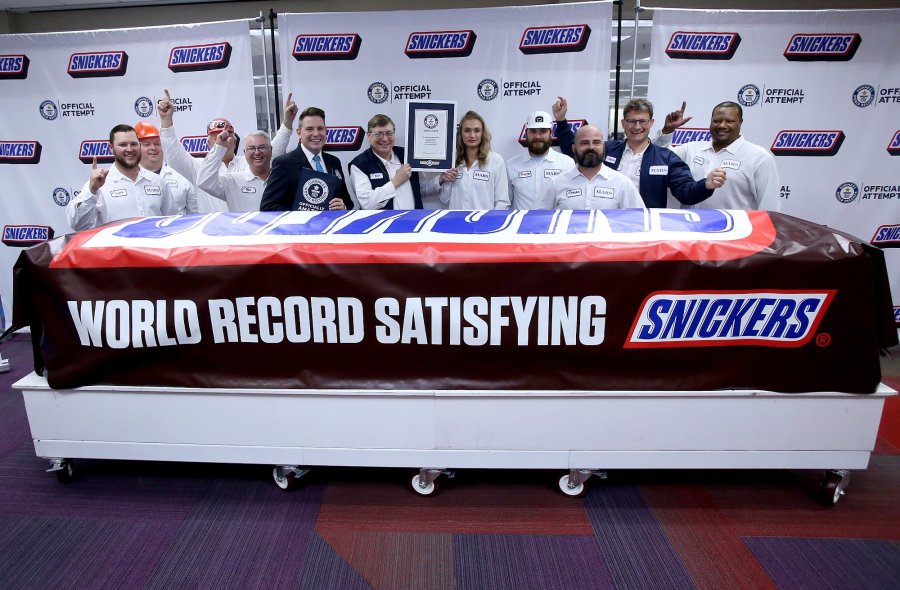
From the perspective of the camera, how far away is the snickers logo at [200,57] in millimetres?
4207

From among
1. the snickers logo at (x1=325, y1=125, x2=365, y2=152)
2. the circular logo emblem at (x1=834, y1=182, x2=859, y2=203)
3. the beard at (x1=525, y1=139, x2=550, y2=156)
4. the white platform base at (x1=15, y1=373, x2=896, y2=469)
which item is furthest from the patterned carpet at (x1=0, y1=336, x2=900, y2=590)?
the snickers logo at (x1=325, y1=125, x2=365, y2=152)

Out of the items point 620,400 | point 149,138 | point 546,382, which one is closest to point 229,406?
point 546,382

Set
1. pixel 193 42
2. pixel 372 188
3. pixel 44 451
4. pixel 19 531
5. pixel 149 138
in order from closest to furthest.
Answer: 1. pixel 19 531
2. pixel 44 451
3. pixel 372 188
4. pixel 149 138
5. pixel 193 42

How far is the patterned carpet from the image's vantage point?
187 cm

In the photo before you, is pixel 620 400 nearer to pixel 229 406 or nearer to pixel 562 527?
pixel 562 527

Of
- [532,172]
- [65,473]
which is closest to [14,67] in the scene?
[65,473]

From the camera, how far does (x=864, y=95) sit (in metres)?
4.07

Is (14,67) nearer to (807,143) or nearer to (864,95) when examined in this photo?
(807,143)

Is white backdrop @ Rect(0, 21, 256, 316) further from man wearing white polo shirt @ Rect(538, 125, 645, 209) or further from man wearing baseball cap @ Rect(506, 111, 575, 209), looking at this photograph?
man wearing white polo shirt @ Rect(538, 125, 645, 209)

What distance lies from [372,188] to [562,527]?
2.38 m

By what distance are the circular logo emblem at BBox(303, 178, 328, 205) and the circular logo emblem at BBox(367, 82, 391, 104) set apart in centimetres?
146

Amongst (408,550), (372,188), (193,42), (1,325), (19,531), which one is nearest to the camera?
(408,550)

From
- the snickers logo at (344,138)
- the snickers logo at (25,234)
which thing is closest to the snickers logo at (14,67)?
the snickers logo at (25,234)

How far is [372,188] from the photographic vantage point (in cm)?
366
